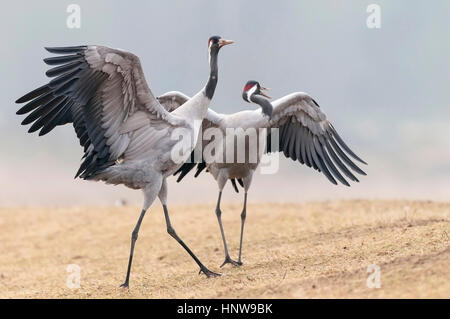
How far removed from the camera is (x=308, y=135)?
435 inches

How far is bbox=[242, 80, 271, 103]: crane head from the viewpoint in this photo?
34.7 feet

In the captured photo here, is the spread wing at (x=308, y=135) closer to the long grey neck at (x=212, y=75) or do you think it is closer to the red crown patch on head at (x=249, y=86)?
the red crown patch on head at (x=249, y=86)

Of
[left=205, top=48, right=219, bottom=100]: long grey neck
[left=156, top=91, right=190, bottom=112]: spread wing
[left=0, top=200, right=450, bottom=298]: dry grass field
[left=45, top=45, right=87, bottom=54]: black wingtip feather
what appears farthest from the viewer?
[left=156, top=91, right=190, bottom=112]: spread wing

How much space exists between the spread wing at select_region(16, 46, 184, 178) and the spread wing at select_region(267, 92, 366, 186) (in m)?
2.39

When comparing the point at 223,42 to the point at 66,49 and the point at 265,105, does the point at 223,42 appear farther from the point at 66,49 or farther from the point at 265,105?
the point at 66,49

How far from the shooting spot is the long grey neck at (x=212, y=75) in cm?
927

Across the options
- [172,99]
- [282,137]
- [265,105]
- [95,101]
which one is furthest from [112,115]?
[282,137]

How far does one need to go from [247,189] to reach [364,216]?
5190 mm

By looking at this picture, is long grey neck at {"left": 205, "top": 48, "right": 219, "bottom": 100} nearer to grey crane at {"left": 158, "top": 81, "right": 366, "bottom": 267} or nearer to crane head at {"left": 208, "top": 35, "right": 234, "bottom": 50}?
crane head at {"left": 208, "top": 35, "right": 234, "bottom": 50}

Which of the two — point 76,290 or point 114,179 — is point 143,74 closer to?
point 114,179

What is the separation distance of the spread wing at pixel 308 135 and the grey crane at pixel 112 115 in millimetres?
1955

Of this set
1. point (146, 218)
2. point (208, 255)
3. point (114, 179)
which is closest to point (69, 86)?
point (114, 179)

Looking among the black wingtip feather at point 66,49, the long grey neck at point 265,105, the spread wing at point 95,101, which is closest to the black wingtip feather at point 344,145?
the long grey neck at point 265,105

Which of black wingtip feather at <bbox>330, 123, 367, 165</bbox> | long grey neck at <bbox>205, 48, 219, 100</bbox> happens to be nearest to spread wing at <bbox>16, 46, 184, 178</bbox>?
long grey neck at <bbox>205, 48, 219, 100</bbox>
